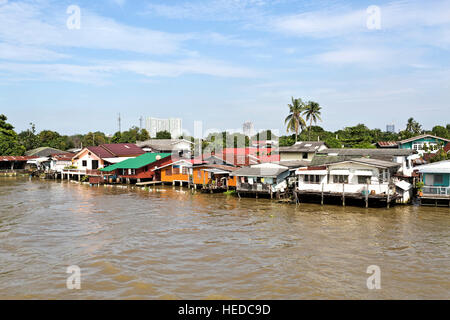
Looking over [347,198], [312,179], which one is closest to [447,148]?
[347,198]

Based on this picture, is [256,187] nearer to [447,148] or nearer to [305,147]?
[305,147]

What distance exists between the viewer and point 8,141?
244 ft

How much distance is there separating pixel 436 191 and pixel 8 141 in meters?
75.2

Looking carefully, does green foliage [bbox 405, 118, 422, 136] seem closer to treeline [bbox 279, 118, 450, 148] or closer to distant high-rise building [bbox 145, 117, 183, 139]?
treeline [bbox 279, 118, 450, 148]

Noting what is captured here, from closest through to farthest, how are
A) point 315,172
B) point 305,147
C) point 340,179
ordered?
1. point 340,179
2. point 315,172
3. point 305,147

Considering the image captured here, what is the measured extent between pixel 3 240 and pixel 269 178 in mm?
22810

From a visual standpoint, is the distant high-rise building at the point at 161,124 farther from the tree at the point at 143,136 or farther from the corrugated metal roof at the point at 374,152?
the corrugated metal roof at the point at 374,152

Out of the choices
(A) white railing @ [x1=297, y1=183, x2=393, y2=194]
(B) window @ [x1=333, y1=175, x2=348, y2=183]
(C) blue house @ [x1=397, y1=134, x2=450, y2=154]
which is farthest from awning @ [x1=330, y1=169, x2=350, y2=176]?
(C) blue house @ [x1=397, y1=134, x2=450, y2=154]

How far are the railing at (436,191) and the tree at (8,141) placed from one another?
241 feet

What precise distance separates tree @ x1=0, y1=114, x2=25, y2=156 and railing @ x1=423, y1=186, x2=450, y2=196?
241ft

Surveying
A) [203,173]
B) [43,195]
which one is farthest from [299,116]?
[43,195]

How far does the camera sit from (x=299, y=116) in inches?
2608

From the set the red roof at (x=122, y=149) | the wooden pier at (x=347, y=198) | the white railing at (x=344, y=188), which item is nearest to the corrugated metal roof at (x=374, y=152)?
the wooden pier at (x=347, y=198)
